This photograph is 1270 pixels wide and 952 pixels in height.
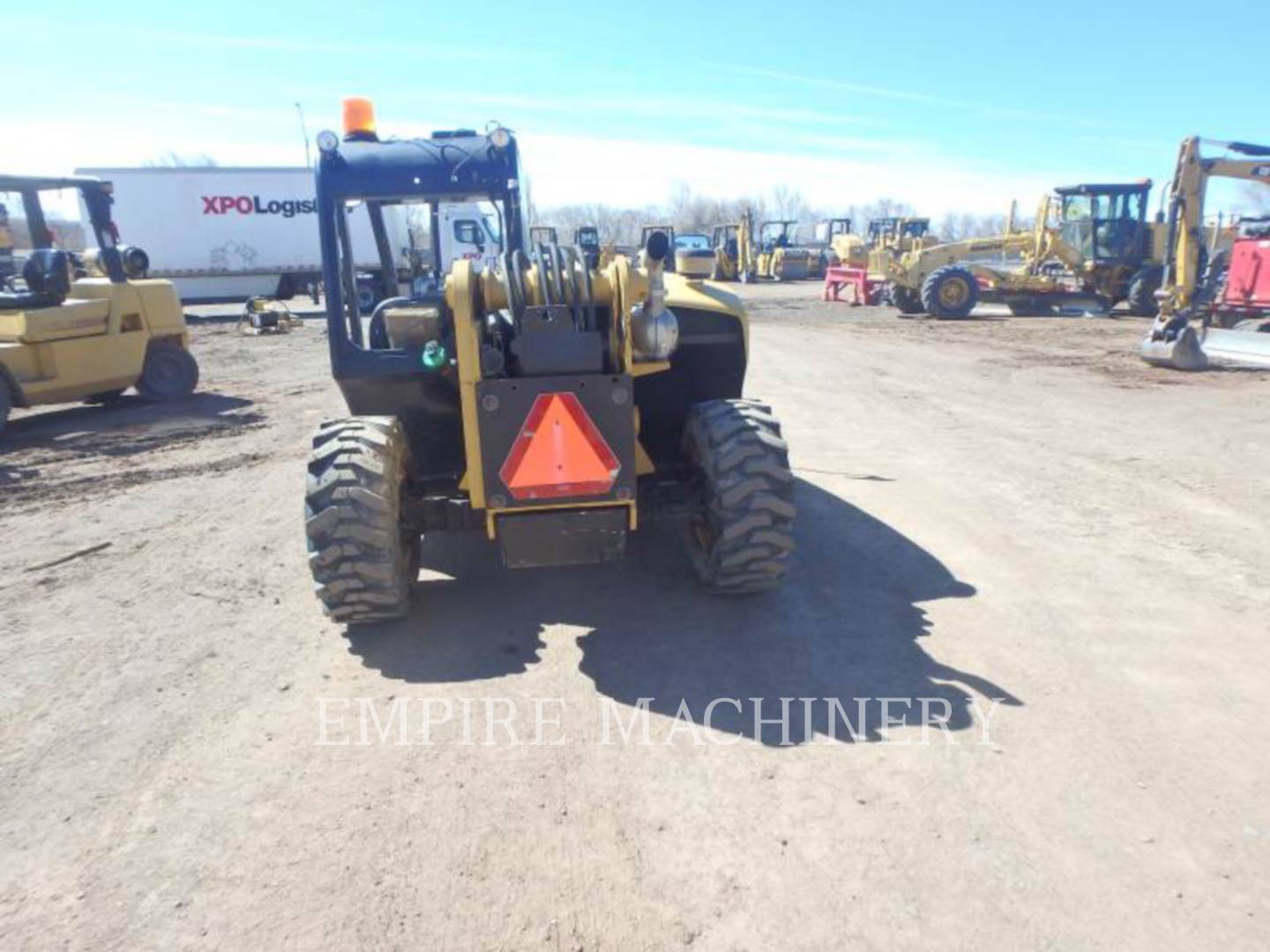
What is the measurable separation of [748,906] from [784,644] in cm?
165

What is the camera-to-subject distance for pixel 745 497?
4.07m

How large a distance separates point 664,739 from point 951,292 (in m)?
20.0

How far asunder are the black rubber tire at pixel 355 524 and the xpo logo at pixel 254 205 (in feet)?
77.4

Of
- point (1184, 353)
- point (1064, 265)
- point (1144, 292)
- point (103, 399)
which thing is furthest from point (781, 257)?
point (103, 399)

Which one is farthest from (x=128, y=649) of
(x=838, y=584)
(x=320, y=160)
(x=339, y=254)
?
(x=838, y=584)

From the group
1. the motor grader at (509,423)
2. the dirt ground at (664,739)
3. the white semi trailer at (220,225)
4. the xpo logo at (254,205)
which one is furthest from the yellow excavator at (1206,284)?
the xpo logo at (254,205)

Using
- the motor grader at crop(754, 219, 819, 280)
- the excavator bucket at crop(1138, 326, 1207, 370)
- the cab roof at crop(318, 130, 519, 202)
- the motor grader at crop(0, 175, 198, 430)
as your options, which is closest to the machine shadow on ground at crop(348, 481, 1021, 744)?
the cab roof at crop(318, 130, 519, 202)

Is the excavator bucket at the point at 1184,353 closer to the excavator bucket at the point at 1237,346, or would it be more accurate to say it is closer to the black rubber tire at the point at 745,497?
the excavator bucket at the point at 1237,346

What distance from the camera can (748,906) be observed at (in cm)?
244

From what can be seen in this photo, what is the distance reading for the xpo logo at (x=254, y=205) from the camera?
24.4 m

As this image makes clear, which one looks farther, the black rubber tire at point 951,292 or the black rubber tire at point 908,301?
the black rubber tire at point 908,301

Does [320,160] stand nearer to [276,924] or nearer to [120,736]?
[120,736]

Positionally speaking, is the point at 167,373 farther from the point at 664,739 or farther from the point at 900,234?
the point at 900,234

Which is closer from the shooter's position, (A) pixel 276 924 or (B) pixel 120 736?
(A) pixel 276 924
